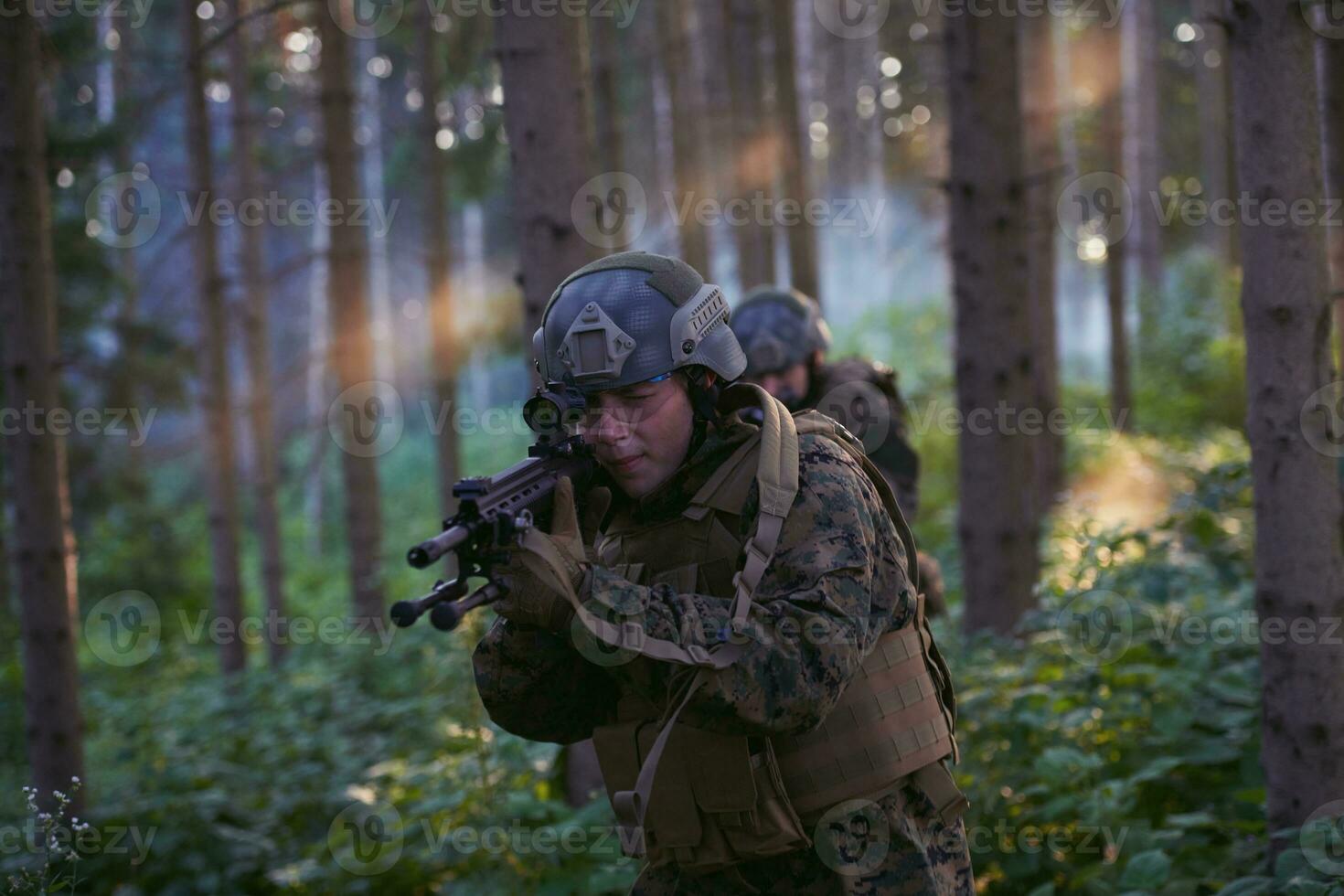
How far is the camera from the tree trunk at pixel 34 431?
5.69 m

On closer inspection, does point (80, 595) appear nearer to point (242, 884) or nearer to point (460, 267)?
point (242, 884)

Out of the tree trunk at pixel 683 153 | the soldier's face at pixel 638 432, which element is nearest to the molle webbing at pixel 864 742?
the soldier's face at pixel 638 432

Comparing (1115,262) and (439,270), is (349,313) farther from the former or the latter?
(1115,262)

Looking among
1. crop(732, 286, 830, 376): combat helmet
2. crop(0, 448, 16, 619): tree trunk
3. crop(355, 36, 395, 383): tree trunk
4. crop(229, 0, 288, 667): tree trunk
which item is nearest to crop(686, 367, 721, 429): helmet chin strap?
crop(732, 286, 830, 376): combat helmet

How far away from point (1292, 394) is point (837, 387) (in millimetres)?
2369

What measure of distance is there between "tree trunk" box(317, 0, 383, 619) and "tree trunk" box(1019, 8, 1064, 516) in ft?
21.0

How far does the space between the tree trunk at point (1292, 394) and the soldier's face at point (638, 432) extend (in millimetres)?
2018

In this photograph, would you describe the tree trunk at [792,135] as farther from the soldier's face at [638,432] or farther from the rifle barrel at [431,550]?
the rifle barrel at [431,550]

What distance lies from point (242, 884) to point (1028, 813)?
3.57 m

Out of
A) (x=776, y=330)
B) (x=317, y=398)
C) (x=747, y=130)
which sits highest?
(x=747, y=130)

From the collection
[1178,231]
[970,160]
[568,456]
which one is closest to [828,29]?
[1178,231]

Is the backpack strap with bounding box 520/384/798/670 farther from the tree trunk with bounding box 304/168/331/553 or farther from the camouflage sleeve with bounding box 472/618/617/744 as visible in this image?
the tree trunk with bounding box 304/168/331/553

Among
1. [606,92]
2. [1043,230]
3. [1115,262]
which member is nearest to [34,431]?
[606,92]

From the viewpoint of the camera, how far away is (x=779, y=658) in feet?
7.59
